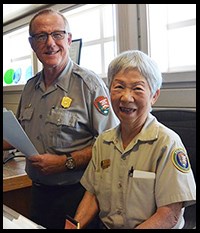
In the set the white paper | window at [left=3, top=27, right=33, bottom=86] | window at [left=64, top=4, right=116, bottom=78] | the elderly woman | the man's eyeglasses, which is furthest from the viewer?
window at [left=64, top=4, right=116, bottom=78]

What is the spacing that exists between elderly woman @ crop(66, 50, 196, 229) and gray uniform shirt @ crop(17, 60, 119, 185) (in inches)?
8.7

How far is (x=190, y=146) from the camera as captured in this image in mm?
1063

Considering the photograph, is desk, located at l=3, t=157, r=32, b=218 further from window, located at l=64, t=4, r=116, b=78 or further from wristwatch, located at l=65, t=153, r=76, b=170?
window, located at l=64, t=4, r=116, b=78

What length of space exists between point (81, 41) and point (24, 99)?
45 cm

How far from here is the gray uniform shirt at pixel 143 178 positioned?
68 centimetres

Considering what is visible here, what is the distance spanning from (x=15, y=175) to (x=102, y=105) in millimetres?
454

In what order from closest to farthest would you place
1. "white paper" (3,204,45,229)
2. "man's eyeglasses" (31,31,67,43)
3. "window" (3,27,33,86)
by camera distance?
"white paper" (3,204,45,229), "man's eyeglasses" (31,31,67,43), "window" (3,27,33,86)

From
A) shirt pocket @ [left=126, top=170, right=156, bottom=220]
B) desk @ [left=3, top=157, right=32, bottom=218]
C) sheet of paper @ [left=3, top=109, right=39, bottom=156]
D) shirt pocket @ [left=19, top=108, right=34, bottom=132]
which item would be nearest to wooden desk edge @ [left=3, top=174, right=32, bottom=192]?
desk @ [left=3, top=157, right=32, bottom=218]

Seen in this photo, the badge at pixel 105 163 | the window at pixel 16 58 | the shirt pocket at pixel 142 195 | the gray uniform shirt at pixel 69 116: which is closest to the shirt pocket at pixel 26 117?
the gray uniform shirt at pixel 69 116

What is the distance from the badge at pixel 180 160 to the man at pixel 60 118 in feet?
1.14

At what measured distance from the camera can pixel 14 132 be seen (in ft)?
2.54

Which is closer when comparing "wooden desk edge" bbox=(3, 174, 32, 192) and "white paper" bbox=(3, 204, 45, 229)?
"white paper" bbox=(3, 204, 45, 229)

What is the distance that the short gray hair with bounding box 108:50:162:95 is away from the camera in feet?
2.35

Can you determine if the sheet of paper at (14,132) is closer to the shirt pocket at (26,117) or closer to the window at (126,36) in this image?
the shirt pocket at (26,117)
